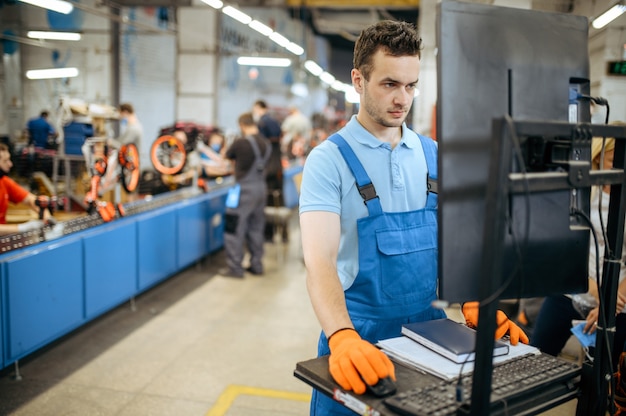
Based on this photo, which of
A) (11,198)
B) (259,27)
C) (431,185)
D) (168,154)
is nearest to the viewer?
(431,185)

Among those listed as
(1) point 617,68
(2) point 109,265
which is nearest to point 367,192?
(2) point 109,265

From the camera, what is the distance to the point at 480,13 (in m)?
1.26

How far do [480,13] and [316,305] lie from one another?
877mm

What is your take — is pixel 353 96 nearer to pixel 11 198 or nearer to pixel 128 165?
pixel 128 165

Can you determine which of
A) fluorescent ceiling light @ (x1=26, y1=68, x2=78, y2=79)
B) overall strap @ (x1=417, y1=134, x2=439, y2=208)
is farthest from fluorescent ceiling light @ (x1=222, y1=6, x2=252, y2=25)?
overall strap @ (x1=417, y1=134, x2=439, y2=208)

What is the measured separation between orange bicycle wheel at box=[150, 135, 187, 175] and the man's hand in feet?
8.07

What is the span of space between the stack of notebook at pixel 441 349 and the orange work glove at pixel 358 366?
104 millimetres

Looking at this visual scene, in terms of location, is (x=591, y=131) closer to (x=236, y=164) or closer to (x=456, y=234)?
(x=456, y=234)

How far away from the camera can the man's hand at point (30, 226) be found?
4074mm

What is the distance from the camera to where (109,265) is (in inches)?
186

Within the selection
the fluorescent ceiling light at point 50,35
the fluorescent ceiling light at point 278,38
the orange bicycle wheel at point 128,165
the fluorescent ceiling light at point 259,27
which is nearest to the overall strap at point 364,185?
the orange bicycle wheel at point 128,165

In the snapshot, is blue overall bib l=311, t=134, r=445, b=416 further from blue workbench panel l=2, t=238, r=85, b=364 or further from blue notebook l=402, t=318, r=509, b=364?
blue workbench panel l=2, t=238, r=85, b=364

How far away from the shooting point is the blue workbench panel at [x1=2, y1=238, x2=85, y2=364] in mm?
3566

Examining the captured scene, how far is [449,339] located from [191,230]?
17.8 feet
